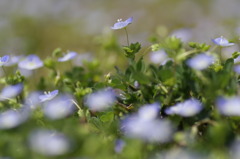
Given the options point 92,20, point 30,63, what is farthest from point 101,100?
point 92,20

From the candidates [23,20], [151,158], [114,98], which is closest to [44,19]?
[23,20]

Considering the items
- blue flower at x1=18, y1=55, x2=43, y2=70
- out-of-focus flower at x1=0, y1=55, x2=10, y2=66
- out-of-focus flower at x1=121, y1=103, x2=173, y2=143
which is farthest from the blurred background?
out-of-focus flower at x1=121, y1=103, x2=173, y2=143

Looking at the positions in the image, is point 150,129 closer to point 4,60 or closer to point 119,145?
point 119,145

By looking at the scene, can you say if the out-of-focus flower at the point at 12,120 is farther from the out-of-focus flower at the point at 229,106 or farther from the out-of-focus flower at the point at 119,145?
the out-of-focus flower at the point at 229,106

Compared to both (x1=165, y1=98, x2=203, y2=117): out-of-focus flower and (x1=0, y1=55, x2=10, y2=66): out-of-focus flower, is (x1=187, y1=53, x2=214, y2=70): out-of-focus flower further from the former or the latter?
(x1=0, y1=55, x2=10, y2=66): out-of-focus flower

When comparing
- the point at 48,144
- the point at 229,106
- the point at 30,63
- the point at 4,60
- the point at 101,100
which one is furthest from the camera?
the point at 30,63

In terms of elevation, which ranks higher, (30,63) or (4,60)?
(4,60)

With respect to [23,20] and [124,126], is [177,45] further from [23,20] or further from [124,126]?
[23,20]

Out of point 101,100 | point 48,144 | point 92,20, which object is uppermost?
point 48,144
